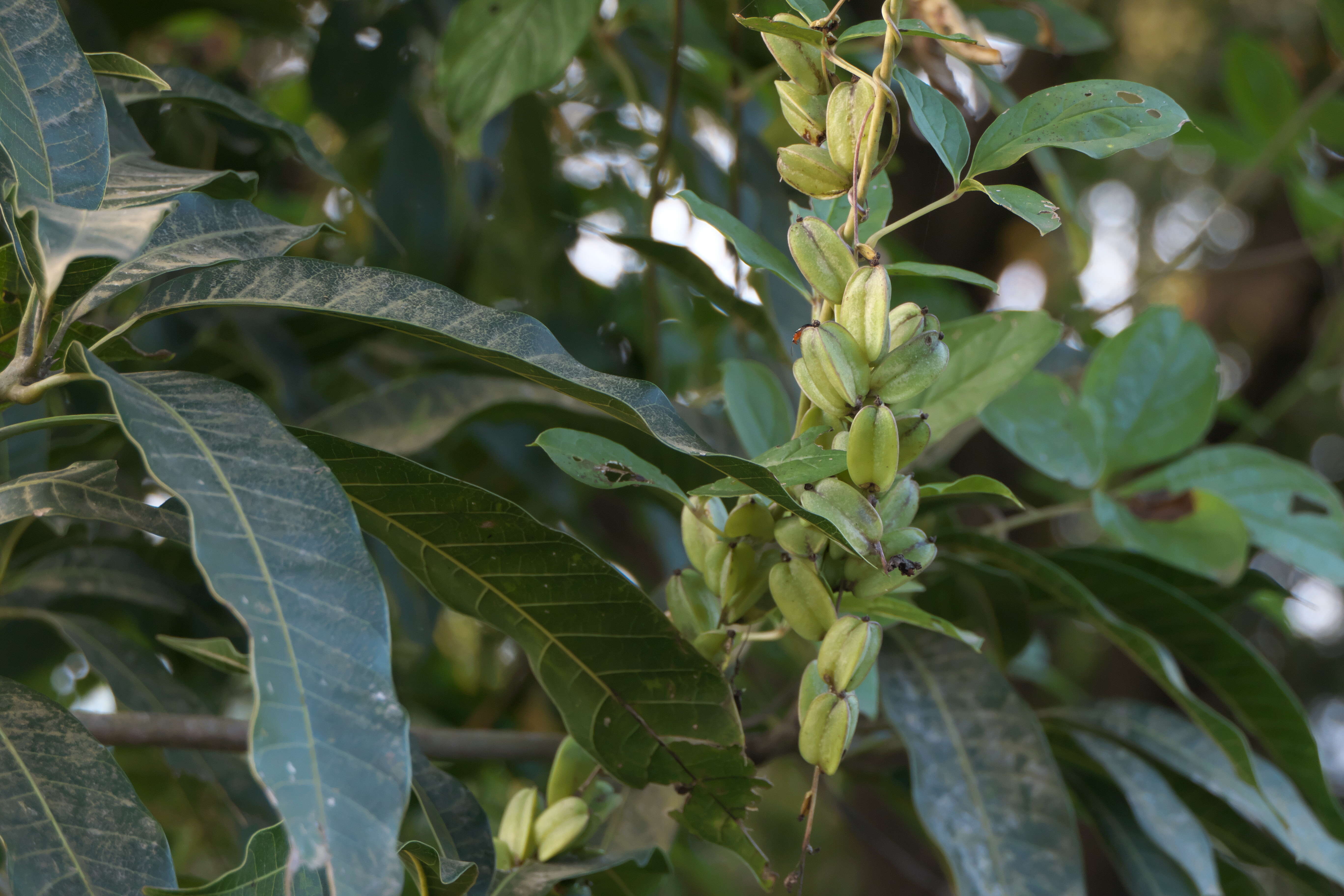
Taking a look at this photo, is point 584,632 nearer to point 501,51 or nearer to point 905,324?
point 905,324

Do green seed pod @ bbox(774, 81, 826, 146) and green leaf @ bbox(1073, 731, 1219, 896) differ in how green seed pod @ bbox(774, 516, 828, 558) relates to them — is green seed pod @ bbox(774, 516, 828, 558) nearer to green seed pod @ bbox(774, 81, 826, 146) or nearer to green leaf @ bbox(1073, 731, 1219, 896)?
green seed pod @ bbox(774, 81, 826, 146)

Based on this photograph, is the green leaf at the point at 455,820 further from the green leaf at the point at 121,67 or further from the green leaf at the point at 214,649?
the green leaf at the point at 121,67

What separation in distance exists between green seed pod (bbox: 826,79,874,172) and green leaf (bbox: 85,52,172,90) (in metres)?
0.28

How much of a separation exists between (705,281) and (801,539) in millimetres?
302

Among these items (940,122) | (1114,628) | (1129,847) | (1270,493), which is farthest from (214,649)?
(1270,493)

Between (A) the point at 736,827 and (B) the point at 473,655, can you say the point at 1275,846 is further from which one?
(B) the point at 473,655

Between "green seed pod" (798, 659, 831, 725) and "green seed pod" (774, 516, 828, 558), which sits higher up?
"green seed pod" (774, 516, 828, 558)

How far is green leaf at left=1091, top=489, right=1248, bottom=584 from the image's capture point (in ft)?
2.12

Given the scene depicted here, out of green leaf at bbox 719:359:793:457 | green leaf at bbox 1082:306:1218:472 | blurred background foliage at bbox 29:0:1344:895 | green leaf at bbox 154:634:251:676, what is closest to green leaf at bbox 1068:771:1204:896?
blurred background foliage at bbox 29:0:1344:895

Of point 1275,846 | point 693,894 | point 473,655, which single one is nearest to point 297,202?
point 473,655

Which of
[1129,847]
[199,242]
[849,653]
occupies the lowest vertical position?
[1129,847]

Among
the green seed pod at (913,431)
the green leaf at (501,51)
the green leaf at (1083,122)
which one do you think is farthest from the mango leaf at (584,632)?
the green leaf at (501,51)

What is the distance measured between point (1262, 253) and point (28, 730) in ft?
5.59

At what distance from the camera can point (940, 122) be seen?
1.22ft
